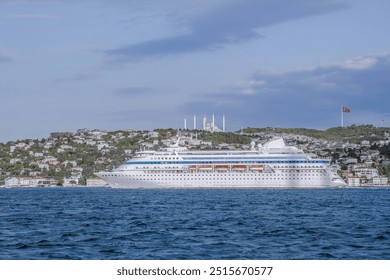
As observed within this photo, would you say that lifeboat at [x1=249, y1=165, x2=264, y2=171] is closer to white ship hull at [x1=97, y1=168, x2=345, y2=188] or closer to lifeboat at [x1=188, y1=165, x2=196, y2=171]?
white ship hull at [x1=97, y1=168, x2=345, y2=188]

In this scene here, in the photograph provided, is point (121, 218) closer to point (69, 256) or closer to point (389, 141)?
point (69, 256)

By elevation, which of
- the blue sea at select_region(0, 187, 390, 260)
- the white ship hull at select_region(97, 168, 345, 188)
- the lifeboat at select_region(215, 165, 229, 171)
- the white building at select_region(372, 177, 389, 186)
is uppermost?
the lifeboat at select_region(215, 165, 229, 171)

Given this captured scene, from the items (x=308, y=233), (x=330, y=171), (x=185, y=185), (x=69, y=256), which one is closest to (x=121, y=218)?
(x=308, y=233)

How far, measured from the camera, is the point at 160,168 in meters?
100

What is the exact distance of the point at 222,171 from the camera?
100 meters

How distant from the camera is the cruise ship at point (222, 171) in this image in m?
99.2

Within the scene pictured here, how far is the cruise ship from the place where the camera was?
9925 cm

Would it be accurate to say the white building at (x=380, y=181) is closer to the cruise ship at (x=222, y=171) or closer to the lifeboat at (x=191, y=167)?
the cruise ship at (x=222, y=171)

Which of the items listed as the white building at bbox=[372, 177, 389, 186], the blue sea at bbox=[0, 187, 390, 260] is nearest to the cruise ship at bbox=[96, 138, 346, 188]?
the white building at bbox=[372, 177, 389, 186]

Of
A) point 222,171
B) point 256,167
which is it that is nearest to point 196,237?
point 222,171

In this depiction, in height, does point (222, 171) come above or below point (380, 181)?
above

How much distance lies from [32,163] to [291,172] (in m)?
73.1

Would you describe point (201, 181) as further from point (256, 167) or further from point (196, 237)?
point (196, 237)

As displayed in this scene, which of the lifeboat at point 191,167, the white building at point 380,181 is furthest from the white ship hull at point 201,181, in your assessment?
the white building at point 380,181
